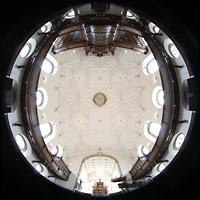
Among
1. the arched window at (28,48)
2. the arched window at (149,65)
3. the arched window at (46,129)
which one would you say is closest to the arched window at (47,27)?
the arched window at (28,48)

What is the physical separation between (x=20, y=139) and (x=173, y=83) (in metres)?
10.4

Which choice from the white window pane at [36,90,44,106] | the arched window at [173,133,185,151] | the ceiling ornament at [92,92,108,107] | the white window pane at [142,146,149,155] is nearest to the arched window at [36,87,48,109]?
the white window pane at [36,90,44,106]

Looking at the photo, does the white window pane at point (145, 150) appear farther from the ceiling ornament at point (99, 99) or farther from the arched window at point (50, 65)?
the arched window at point (50, 65)

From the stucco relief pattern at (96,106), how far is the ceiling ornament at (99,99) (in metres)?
0.42

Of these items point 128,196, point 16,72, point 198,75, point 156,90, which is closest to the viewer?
point 198,75

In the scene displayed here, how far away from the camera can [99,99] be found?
63.7 ft

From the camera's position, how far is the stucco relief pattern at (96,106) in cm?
1748

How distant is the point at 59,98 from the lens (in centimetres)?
1759

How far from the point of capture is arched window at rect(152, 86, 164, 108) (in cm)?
1326

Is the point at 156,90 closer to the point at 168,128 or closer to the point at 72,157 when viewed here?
the point at 168,128

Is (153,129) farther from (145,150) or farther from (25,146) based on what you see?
(25,146)

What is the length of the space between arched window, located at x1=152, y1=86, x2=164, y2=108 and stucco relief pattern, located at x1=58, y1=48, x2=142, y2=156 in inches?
128

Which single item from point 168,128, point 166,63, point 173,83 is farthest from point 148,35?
point 168,128

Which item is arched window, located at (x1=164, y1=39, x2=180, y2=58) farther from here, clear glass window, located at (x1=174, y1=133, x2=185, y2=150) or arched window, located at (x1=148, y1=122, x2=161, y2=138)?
arched window, located at (x1=148, y1=122, x2=161, y2=138)
